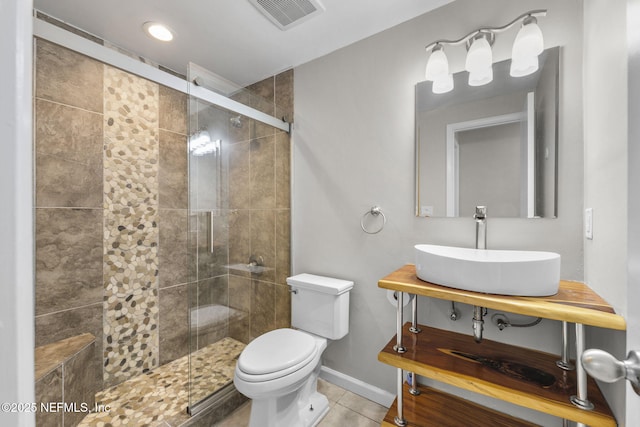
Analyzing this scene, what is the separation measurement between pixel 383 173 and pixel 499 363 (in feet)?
3.73

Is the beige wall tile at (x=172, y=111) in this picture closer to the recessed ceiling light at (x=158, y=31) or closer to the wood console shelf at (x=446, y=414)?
the recessed ceiling light at (x=158, y=31)

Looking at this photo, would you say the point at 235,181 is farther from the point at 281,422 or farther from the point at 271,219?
the point at 281,422

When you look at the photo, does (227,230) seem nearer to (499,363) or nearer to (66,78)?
(66,78)

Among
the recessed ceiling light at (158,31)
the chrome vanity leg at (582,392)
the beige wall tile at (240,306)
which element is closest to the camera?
the chrome vanity leg at (582,392)

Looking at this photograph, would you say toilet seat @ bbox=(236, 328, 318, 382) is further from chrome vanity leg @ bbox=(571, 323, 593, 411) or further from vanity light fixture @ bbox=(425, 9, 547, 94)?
vanity light fixture @ bbox=(425, 9, 547, 94)

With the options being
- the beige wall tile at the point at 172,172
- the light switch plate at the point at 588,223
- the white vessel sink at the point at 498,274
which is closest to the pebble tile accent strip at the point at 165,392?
the beige wall tile at the point at 172,172

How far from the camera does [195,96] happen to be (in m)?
1.53

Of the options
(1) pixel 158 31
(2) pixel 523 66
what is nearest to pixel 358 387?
(2) pixel 523 66

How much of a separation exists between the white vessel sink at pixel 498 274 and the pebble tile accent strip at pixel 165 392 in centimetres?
140

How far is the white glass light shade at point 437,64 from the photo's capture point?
4.71 ft

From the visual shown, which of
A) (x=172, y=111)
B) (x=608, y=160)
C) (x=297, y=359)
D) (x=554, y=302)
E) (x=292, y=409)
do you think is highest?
(x=172, y=111)

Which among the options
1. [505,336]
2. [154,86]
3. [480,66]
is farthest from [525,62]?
[154,86]

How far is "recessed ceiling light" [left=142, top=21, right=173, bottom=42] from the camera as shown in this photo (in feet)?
5.44

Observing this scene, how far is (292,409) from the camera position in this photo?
1435 millimetres
